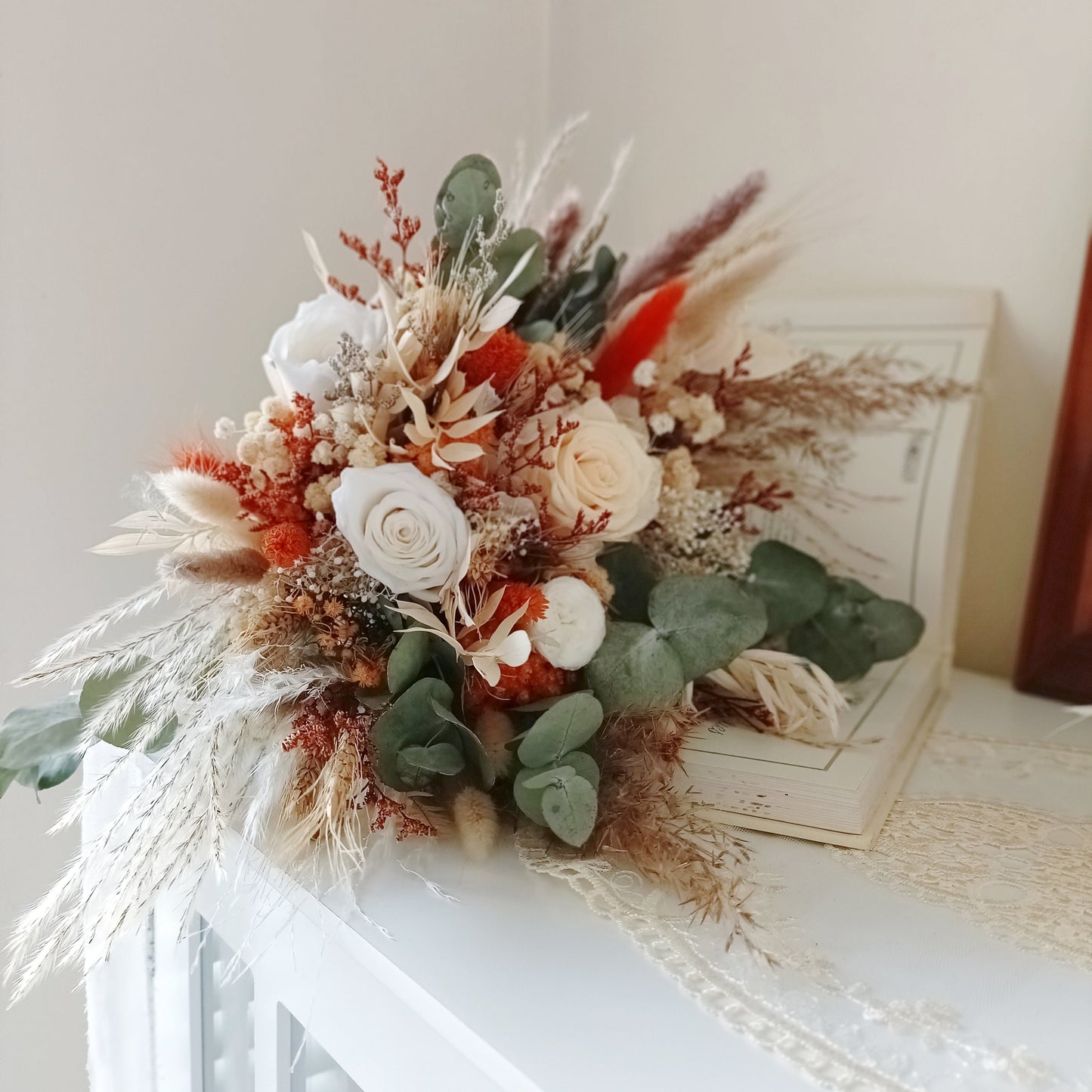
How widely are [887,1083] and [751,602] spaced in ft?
1.01

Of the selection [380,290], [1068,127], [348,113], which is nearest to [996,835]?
[380,290]

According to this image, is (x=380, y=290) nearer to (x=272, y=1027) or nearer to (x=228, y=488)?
(x=228, y=488)

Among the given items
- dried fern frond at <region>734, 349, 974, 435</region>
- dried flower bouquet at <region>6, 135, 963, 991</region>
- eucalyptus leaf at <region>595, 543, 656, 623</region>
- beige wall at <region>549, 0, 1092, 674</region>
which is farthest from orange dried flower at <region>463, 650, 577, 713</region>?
beige wall at <region>549, 0, 1092, 674</region>

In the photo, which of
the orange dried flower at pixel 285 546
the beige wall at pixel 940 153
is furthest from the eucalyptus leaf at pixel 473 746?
the beige wall at pixel 940 153

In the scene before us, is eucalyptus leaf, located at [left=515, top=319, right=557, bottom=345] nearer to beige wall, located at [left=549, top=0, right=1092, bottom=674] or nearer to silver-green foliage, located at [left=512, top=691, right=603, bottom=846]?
silver-green foliage, located at [left=512, top=691, right=603, bottom=846]

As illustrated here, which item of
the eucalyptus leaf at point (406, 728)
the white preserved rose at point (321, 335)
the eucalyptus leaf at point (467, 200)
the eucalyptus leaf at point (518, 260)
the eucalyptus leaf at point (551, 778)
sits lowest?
the eucalyptus leaf at point (551, 778)

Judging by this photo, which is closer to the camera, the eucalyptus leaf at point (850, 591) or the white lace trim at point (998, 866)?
the white lace trim at point (998, 866)

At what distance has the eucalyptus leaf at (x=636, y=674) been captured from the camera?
55 cm

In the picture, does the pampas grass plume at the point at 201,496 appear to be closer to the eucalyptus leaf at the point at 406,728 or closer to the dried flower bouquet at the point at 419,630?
the dried flower bouquet at the point at 419,630

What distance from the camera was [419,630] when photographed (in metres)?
0.52

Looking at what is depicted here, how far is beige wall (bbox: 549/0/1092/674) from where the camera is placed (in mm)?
882

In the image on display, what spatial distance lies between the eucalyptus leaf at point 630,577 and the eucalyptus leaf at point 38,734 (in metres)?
→ 0.37

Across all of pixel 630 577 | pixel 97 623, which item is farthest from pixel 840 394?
pixel 97 623

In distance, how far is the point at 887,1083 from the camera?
373 millimetres
